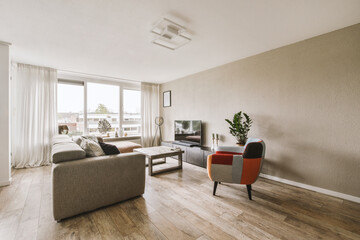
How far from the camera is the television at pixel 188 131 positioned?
4234mm

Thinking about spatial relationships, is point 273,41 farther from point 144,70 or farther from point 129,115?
point 129,115

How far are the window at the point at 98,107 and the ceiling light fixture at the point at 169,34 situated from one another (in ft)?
10.6

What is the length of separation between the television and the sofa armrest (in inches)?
86.7

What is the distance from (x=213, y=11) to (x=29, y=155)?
481 cm

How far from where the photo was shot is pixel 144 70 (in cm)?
422

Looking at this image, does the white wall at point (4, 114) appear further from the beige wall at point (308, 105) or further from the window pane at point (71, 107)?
the beige wall at point (308, 105)

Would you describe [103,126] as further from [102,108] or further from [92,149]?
[92,149]

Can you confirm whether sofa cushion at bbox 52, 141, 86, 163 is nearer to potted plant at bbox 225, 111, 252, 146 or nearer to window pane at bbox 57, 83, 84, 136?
potted plant at bbox 225, 111, 252, 146

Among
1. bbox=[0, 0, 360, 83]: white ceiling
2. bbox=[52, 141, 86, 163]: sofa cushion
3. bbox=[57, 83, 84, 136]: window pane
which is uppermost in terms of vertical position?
bbox=[0, 0, 360, 83]: white ceiling

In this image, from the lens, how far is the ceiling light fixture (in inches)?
83.7

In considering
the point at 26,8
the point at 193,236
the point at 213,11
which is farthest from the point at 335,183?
the point at 26,8

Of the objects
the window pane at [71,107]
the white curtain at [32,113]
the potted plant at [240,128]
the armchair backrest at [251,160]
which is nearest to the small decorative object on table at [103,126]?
the window pane at [71,107]

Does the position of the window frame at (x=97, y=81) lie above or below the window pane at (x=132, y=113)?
above

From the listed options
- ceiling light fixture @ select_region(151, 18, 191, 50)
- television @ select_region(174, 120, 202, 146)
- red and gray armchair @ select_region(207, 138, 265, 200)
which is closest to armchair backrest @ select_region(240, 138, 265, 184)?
red and gray armchair @ select_region(207, 138, 265, 200)
